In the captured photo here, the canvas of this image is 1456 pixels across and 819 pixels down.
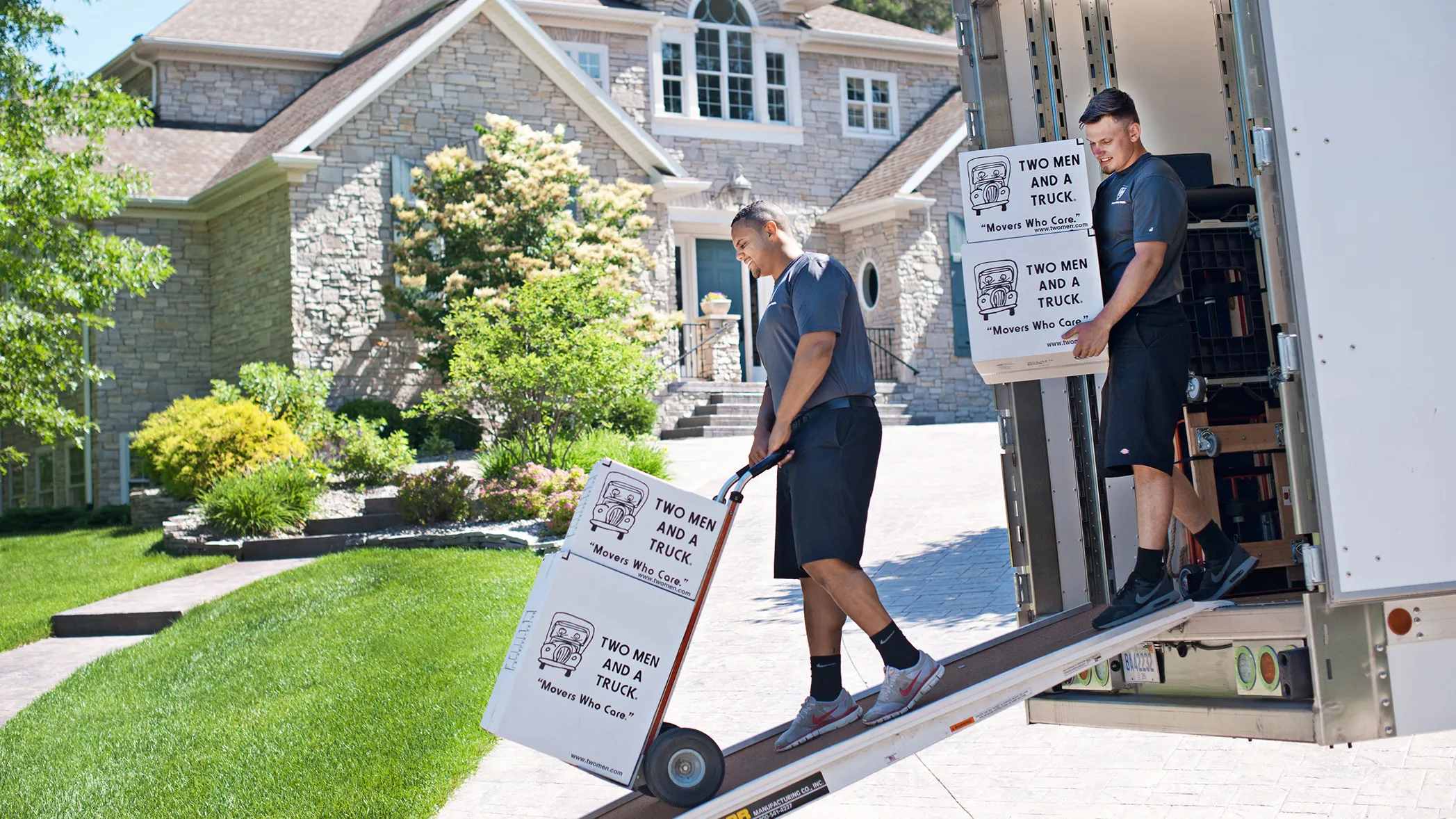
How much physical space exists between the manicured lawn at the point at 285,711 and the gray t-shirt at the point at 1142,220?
361 cm

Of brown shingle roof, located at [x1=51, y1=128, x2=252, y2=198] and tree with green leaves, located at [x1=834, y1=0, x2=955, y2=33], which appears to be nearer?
brown shingle roof, located at [x1=51, y1=128, x2=252, y2=198]

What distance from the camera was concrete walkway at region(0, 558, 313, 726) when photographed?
8.91 meters

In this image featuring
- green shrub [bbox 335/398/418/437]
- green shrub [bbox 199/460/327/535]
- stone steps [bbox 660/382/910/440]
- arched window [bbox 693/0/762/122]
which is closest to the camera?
green shrub [bbox 199/460/327/535]

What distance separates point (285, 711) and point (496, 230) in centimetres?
1152

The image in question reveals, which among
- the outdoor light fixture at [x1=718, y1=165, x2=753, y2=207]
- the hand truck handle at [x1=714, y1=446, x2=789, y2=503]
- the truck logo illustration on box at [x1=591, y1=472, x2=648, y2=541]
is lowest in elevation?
the truck logo illustration on box at [x1=591, y1=472, x2=648, y2=541]

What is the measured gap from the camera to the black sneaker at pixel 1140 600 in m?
4.02

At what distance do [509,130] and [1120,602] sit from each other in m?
15.8

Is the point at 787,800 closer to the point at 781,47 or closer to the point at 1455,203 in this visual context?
the point at 1455,203

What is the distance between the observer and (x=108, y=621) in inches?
416

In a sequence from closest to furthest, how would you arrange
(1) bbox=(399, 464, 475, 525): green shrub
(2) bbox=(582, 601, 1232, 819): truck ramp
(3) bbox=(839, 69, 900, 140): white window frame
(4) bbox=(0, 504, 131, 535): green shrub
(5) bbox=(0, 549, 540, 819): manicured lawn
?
(2) bbox=(582, 601, 1232, 819): truck ramp
(5) bbox=(0, 549, 540, 819): manicured lawn
(1) bbox=(399, 464, 475, 525): green shrub
(4) bbox=(0, 504, 131, 535): green shrub
(3) bbox=(839, 69, 900, 140): white window frame

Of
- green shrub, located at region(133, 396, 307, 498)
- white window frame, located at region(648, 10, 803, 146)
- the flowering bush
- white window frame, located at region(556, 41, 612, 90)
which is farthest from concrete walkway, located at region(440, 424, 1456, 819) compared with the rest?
white window frame, located at region(556, 41, 612, 90)

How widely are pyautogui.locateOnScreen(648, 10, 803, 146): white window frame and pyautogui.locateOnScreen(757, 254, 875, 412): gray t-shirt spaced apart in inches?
754

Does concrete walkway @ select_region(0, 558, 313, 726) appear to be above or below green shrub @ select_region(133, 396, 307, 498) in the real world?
below

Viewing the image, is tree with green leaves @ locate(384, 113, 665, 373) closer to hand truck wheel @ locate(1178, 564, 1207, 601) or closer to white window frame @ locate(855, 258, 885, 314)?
white window frame @ locate(855, 258, 885, 314)
